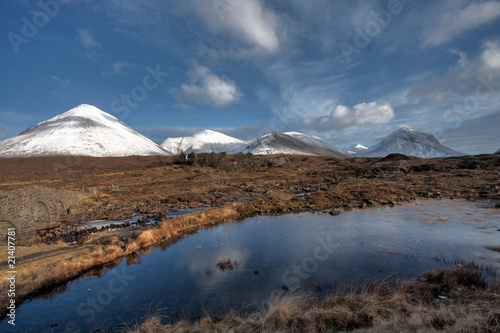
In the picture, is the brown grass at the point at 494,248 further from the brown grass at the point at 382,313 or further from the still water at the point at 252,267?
the brown grass at the point at 382,313

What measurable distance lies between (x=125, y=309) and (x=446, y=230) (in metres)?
24.0

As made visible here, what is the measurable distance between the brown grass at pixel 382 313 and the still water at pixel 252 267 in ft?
5.13

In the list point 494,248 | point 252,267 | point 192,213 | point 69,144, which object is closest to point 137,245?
Answer: point 192,213

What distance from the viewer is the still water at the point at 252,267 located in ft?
39.1

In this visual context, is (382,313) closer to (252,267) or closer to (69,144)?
(252,267)

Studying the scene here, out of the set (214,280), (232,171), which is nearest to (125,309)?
(214,280)

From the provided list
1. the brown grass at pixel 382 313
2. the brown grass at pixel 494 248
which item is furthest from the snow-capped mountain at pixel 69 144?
the brown grass at pixel 494 248

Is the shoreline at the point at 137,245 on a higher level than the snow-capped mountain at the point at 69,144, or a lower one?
lower

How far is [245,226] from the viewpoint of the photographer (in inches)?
1081

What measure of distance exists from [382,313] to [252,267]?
320 inches

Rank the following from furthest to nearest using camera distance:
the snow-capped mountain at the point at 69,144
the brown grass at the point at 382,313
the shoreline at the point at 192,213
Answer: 1. the snow-capped mountain at the point at 69,144
2. the shoreline at the point at 192,213
3. the brown grass at the point at 382,313

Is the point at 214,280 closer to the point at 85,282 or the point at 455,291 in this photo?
the point at 85,282

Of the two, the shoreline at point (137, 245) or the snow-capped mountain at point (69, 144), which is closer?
the shoreline at point (137, 245)

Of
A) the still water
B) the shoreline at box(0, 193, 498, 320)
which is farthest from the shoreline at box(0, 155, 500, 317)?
the still water
